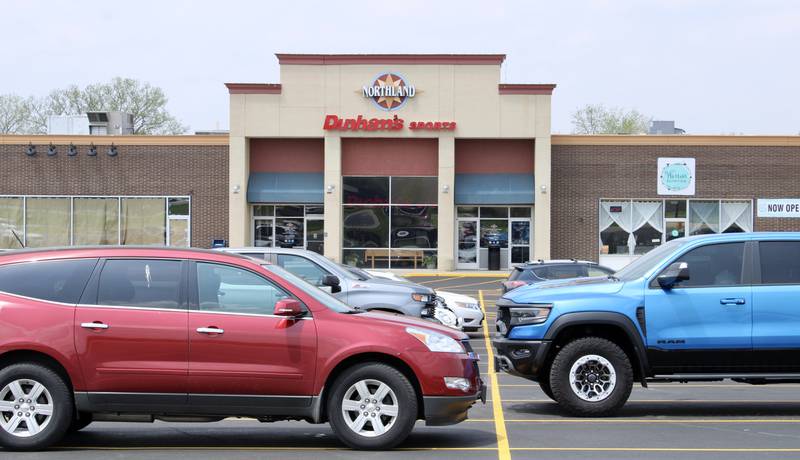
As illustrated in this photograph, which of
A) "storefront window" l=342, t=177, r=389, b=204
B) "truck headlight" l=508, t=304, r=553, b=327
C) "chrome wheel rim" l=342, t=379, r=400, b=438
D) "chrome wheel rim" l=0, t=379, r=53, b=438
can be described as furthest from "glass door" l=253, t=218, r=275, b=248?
"chrome wheel rim" l=342, t=379, r=400, b=438

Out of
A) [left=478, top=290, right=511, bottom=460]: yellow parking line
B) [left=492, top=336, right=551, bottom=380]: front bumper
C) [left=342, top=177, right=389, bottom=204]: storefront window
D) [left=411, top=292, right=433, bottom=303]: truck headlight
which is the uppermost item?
[left=342, top=177, right=389, bottom=204]: storefront window

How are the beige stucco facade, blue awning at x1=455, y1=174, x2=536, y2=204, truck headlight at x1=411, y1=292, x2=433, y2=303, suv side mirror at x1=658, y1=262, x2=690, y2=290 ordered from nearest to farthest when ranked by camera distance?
suv side mirror at x1=658, y1=262, x2=690, y2=290 < truck headlight at x1=411, y1=292, x2=433, y2=303 < the beige stucco facade < blue awning at x1=455, y1=174, x2=536, y2=204

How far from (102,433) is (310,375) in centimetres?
268

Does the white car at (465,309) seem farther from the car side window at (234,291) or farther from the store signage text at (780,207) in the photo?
the store signage text at (780,207)

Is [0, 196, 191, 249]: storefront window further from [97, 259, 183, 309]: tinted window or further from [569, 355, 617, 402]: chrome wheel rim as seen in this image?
[97, 259, 183, 309]: tinted window

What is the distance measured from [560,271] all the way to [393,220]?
19.7 meters

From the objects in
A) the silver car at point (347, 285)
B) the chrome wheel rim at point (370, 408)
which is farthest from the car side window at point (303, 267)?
the chrome wheel rim at point (370, 408)

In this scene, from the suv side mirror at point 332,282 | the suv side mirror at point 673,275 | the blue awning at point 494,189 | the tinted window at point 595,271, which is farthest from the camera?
the blue awning at point 494,189

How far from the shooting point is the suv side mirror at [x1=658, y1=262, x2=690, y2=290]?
33.7 ft

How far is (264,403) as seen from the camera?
8.43 meters

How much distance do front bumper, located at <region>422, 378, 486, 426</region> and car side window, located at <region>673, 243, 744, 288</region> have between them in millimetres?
3226

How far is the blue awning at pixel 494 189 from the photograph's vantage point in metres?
39.6

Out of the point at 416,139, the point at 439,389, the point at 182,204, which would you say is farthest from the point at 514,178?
the point at 439,389

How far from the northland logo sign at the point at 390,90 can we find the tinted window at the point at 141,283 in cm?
3126
